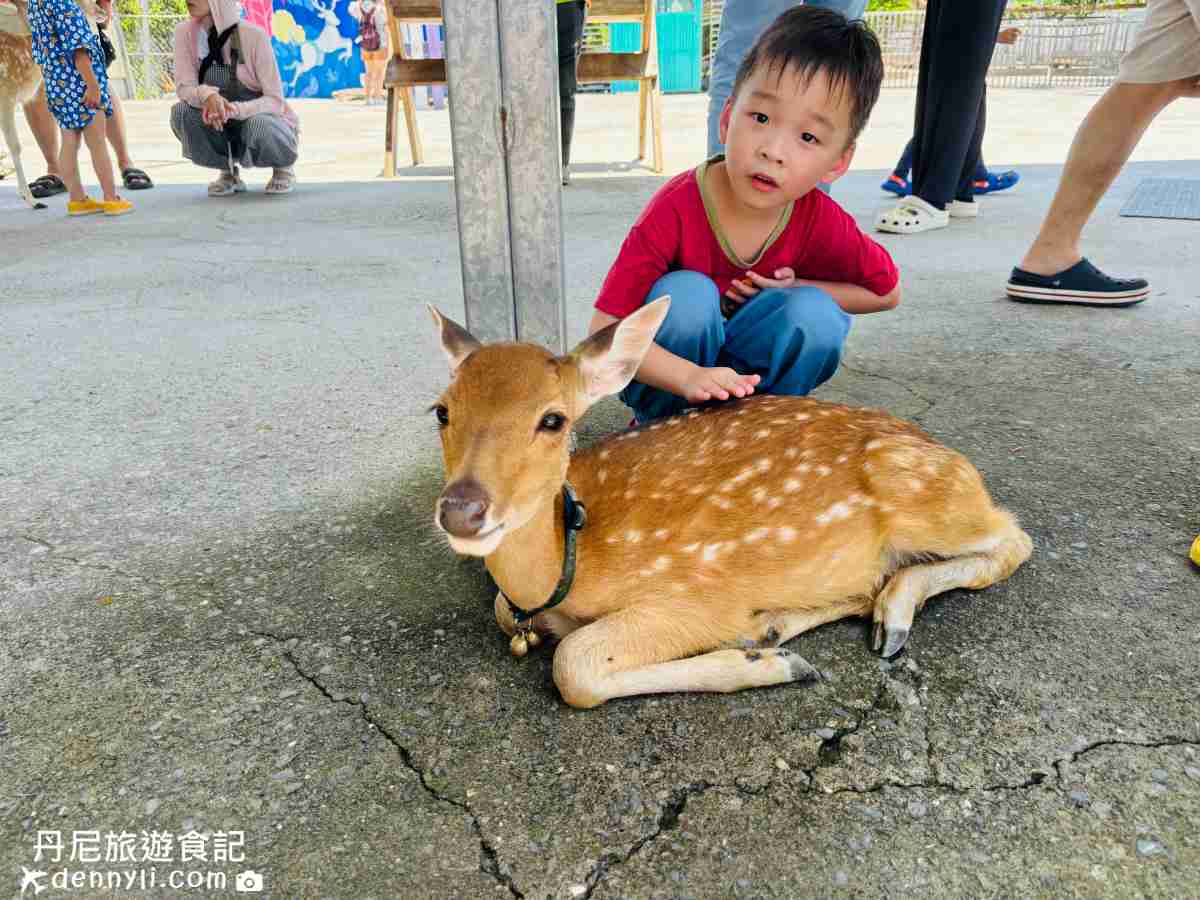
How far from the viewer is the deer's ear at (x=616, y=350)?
1.86m

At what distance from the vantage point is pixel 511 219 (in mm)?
2428

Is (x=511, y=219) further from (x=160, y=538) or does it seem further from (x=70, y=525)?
(x=70, y=525)

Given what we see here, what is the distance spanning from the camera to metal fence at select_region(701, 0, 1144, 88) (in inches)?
974

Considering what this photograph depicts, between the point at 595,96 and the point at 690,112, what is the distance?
621cm

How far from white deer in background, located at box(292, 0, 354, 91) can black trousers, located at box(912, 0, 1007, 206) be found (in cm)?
2186

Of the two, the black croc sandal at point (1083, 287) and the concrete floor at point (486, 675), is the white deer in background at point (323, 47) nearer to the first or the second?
the concrete floor at point (486, 675)

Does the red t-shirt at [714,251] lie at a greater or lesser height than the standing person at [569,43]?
lesser

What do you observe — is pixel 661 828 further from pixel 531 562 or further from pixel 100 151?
pixel 100 151

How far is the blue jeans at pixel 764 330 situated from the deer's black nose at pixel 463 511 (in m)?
1.07

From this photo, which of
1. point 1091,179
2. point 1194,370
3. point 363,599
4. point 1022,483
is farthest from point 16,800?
point 1091,179

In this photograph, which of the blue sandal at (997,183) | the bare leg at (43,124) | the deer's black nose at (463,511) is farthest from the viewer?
the bare leg at (43,124)

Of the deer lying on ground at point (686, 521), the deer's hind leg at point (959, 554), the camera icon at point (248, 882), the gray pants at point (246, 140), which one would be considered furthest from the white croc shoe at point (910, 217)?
the camera icon at point (248, 882)

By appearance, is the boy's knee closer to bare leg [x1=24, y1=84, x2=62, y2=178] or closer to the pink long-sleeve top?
the pink long-sleeve top

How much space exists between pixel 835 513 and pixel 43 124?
798 cm
